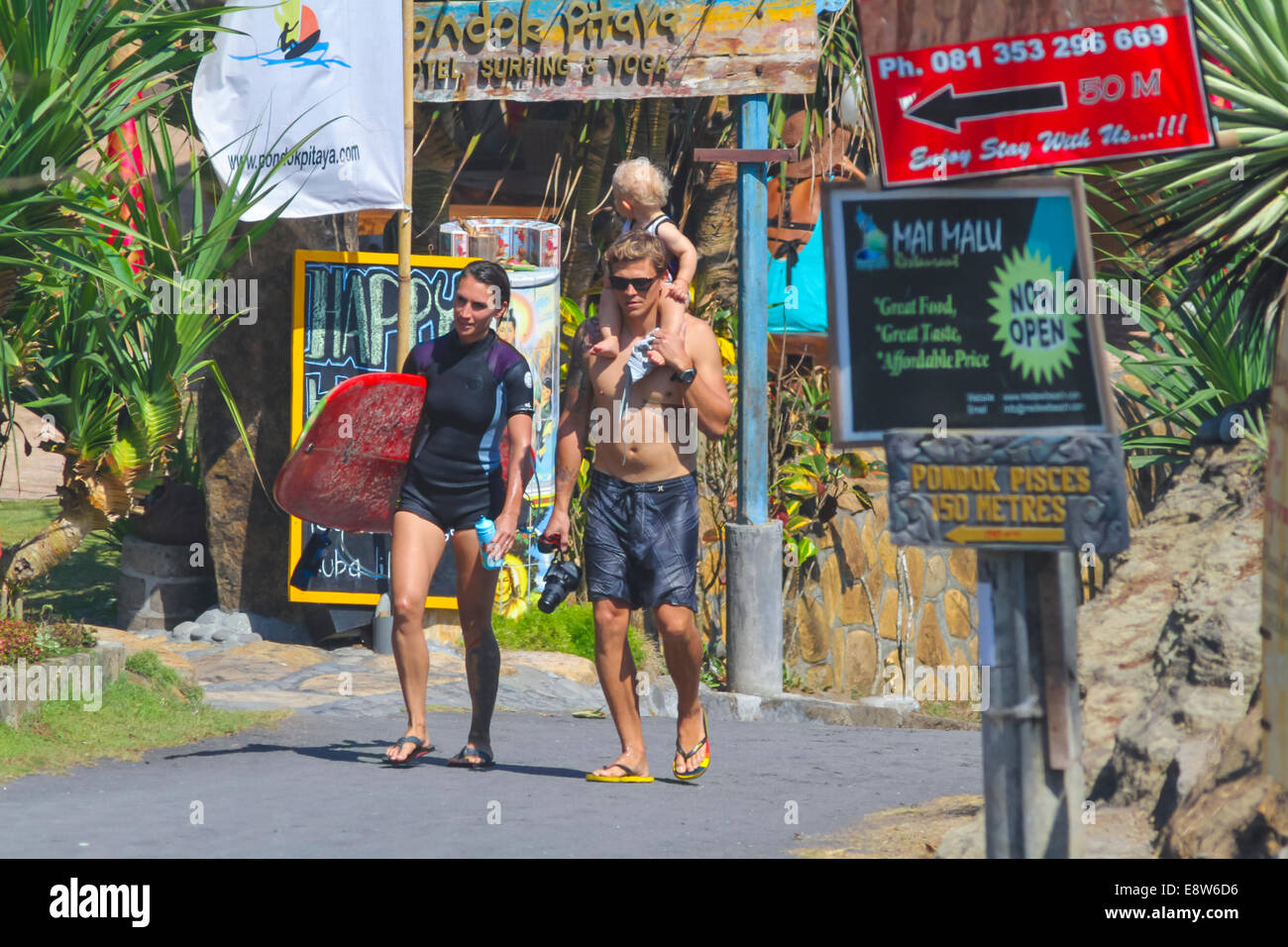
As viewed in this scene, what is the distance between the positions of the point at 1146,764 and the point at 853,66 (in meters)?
6.44

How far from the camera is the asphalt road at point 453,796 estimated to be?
5.34 meters

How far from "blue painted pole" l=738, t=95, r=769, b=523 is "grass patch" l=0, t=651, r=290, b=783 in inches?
115

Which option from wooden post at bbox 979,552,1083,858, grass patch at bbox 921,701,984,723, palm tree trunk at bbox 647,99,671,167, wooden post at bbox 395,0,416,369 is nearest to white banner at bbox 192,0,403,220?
wooden post at bbox 395,0,416,369

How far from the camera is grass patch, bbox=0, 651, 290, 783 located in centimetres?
664

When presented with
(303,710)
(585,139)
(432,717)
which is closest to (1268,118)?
(432,717)

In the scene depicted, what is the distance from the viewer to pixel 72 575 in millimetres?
12164

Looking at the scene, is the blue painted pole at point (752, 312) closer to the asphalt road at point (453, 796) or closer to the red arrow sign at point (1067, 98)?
the asphalt road at point (453, 796)

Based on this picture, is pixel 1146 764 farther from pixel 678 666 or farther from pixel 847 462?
pixel 847 462

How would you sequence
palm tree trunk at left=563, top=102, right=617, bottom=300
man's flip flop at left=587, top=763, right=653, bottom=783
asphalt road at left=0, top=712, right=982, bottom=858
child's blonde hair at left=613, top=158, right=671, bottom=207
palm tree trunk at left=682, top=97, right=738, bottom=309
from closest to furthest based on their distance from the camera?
asphalt road at left=0, top=712, right=982, bottom=858 → man's flip flop at left=587, top=763, right=653, bottom=783 → child's blonde hair at left=613, top=158, right=671, bottom=207 → palm tree trunk at left=563, top=102, right=617, bottom=300 → palm tree trunk at left=682, top=97, right=738, bottom=309

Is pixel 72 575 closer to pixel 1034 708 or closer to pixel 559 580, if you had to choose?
pixel 559 580

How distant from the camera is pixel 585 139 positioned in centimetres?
1099

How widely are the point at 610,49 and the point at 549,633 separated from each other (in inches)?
130

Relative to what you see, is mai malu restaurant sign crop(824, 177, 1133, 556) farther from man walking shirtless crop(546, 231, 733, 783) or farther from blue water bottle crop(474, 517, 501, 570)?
blue water bottle crop(474, 517, 501, 570)

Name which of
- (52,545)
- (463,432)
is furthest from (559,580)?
(52,545)
